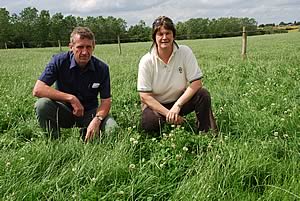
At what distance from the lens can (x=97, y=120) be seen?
3.55 meters

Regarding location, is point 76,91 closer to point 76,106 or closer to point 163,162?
point 76,106

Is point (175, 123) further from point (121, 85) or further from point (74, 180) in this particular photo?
point (121, 85)

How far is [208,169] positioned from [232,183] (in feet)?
0.65

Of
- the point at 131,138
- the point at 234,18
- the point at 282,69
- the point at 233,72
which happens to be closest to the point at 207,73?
the point at 233,72

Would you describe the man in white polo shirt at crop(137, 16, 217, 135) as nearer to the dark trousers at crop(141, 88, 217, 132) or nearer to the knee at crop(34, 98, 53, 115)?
the dark trousers at crop(141, 88, 217, 132)

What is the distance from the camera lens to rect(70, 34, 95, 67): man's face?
3451 millimetres

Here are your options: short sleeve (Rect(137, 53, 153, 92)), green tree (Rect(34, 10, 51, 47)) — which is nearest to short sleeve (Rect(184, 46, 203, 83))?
short sleeve (Rect(137, 53, 153, 92))

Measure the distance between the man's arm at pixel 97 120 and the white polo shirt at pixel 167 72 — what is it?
399mm

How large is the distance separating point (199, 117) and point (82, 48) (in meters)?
1.40

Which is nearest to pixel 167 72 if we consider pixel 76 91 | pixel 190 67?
pixel 190 67

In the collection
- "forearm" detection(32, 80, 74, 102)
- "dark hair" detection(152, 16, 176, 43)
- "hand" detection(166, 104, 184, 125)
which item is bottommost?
"hand" detection(166, 104, 184, 125)

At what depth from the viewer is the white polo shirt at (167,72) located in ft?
12.3

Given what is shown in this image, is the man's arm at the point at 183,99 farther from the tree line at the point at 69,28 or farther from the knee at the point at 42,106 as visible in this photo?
the tree line at the point at 69,28

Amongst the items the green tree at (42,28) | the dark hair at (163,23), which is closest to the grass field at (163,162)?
the dark hair at (163,23)
